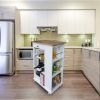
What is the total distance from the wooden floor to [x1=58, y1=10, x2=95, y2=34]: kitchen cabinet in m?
2.23

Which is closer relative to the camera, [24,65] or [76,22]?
[24,65]

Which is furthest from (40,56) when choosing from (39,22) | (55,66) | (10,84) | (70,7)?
(70,7)

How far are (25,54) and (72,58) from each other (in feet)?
5.65

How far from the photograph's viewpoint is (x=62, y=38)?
6.69 metres

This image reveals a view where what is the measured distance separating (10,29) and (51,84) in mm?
2703

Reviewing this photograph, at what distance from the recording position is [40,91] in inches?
155

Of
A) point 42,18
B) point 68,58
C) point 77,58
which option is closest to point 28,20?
point 42,18

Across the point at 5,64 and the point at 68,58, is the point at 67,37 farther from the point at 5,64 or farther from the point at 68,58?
the point at 5,64

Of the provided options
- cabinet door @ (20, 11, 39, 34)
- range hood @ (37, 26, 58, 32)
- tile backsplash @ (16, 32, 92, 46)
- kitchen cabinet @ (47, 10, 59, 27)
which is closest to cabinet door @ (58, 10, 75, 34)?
kitchen cabinet @ (47, 10, 59, 27)

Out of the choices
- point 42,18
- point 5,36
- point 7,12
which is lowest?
point 5,36

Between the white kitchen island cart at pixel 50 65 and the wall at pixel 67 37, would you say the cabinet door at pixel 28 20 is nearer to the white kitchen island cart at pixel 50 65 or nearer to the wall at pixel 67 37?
the wall at pixel 67 37

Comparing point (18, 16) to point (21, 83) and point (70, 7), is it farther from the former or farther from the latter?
point (21, 83)

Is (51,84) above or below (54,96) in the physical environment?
above

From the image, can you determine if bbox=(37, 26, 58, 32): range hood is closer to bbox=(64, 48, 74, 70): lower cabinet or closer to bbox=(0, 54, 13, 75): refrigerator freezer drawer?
bbox=(64, 48, 74, 70): lower cabinet
